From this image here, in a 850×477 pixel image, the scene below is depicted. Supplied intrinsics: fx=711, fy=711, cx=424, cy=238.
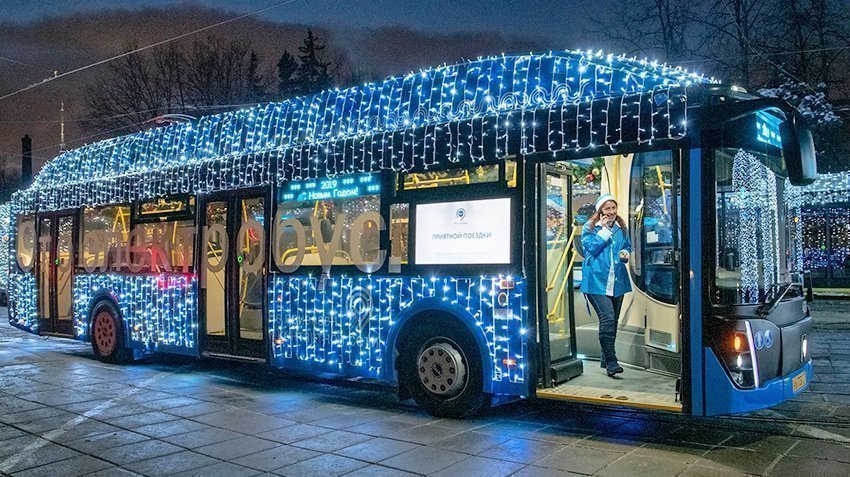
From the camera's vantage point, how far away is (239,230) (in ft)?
31.2

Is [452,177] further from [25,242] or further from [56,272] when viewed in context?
[25,242]

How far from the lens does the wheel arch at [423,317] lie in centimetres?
683

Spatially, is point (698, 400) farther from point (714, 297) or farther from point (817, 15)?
point (817, 15)

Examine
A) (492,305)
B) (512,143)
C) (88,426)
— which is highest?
(512,143)

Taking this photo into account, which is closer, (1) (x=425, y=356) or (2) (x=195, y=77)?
(1) (x=425, y=356)

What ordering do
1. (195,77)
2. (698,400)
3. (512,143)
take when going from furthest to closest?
(195,77) → (512,143) → (698,400)

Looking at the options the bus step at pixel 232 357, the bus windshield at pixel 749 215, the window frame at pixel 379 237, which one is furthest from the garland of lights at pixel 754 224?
the bus step at pixel 232 357

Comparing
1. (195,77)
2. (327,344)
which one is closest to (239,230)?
(327,344)

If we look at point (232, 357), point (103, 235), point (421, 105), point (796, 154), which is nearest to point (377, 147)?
point (421, 105)

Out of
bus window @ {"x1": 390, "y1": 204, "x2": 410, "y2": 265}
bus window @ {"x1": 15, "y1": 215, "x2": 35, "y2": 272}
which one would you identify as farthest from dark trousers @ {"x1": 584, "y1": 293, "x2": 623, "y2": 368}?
bus window @ {"x1": 15, "y1": 215, "x2": 35, "y2": 272}

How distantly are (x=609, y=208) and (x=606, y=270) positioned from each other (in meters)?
0.68

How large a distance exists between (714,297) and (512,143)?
2.30 meters

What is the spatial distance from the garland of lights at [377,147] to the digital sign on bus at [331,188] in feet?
0.37

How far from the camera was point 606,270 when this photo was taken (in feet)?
24.6
